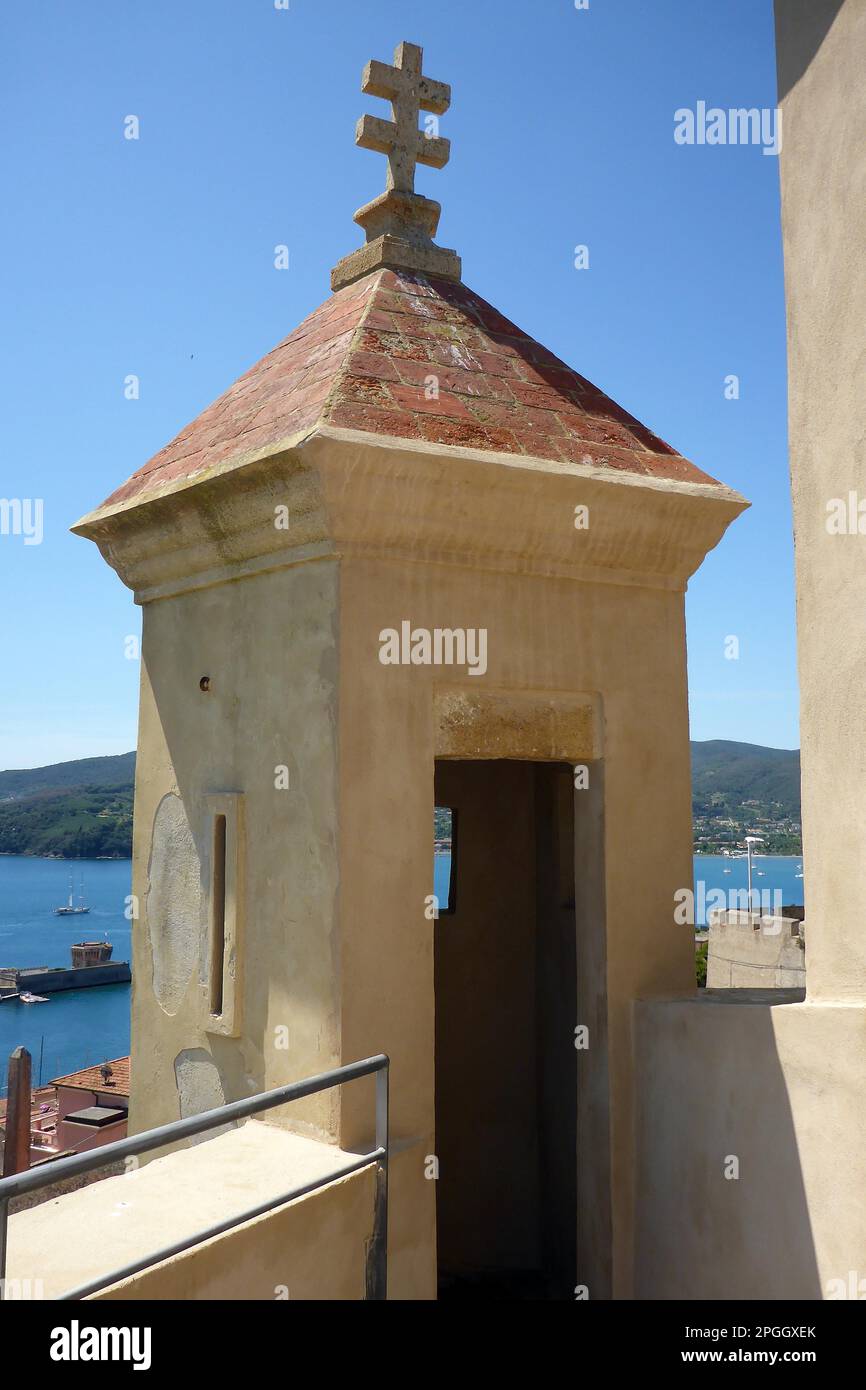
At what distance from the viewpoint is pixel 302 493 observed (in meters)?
4.88

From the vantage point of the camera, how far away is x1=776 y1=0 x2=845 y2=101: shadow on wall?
4.50 metres

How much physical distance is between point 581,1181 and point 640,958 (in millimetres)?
1142

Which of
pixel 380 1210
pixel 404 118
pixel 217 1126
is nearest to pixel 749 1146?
pixel 380 1210

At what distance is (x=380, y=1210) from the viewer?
4.48m

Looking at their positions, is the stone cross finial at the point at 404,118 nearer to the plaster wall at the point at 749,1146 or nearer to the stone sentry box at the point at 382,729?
the stone sentry box at the point at 382,729

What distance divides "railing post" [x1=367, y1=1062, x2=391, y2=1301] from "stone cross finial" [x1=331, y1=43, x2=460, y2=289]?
14.6ft

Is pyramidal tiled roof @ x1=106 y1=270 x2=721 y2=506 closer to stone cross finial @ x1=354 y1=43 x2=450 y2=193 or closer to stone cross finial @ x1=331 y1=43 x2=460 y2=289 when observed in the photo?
stone cross finial @ x1=331 y1=43 x2=460 y2=289

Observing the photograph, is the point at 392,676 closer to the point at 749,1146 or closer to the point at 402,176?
the point at 749,1146

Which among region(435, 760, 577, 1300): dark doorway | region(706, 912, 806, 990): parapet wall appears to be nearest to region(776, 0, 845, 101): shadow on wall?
region(435, 760, 577, 1300): dark doorway

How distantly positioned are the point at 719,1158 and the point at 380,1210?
60.6 inches

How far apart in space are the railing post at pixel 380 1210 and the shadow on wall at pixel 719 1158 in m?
1.46
